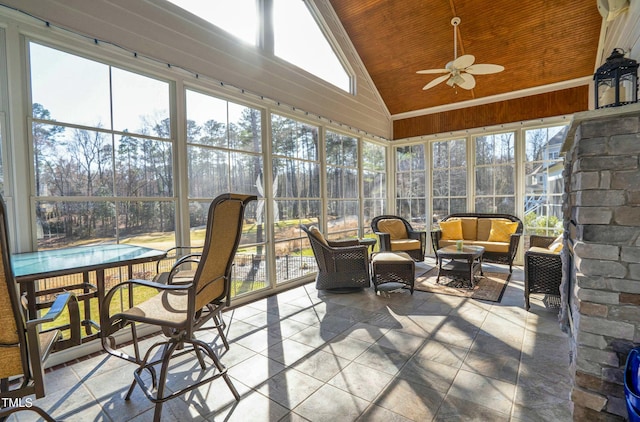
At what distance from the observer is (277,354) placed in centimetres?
243

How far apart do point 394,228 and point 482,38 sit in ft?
11.4

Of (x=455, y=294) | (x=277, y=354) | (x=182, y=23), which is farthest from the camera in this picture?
(x=455, y=294)

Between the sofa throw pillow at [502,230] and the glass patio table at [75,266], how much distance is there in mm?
5363

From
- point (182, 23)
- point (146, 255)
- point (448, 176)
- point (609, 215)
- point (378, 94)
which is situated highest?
point (378, 94)

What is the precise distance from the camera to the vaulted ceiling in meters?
4.38

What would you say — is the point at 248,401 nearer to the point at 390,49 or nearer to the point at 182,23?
the point at 182,23

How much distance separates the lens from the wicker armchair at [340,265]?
3.91m

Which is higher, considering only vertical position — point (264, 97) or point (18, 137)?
point (264, 97)

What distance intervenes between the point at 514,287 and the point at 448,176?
2.95m

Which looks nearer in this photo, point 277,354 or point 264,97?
point 277,354

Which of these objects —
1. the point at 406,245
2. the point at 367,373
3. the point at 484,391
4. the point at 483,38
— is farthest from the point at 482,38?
the point at 367,373

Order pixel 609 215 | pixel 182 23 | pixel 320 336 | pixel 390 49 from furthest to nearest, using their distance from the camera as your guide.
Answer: pixel 390 49 → pixel 182 23 → pixel 320 336 → pixel 609 215

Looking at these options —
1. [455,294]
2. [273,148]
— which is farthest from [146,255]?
[455,294]

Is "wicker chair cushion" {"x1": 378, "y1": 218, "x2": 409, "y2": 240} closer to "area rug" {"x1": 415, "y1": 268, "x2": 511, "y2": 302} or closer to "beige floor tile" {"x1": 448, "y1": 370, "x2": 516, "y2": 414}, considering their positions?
"area rug" {"x1": 415, "y1": 268, "x2": 511, "y2": 302}
